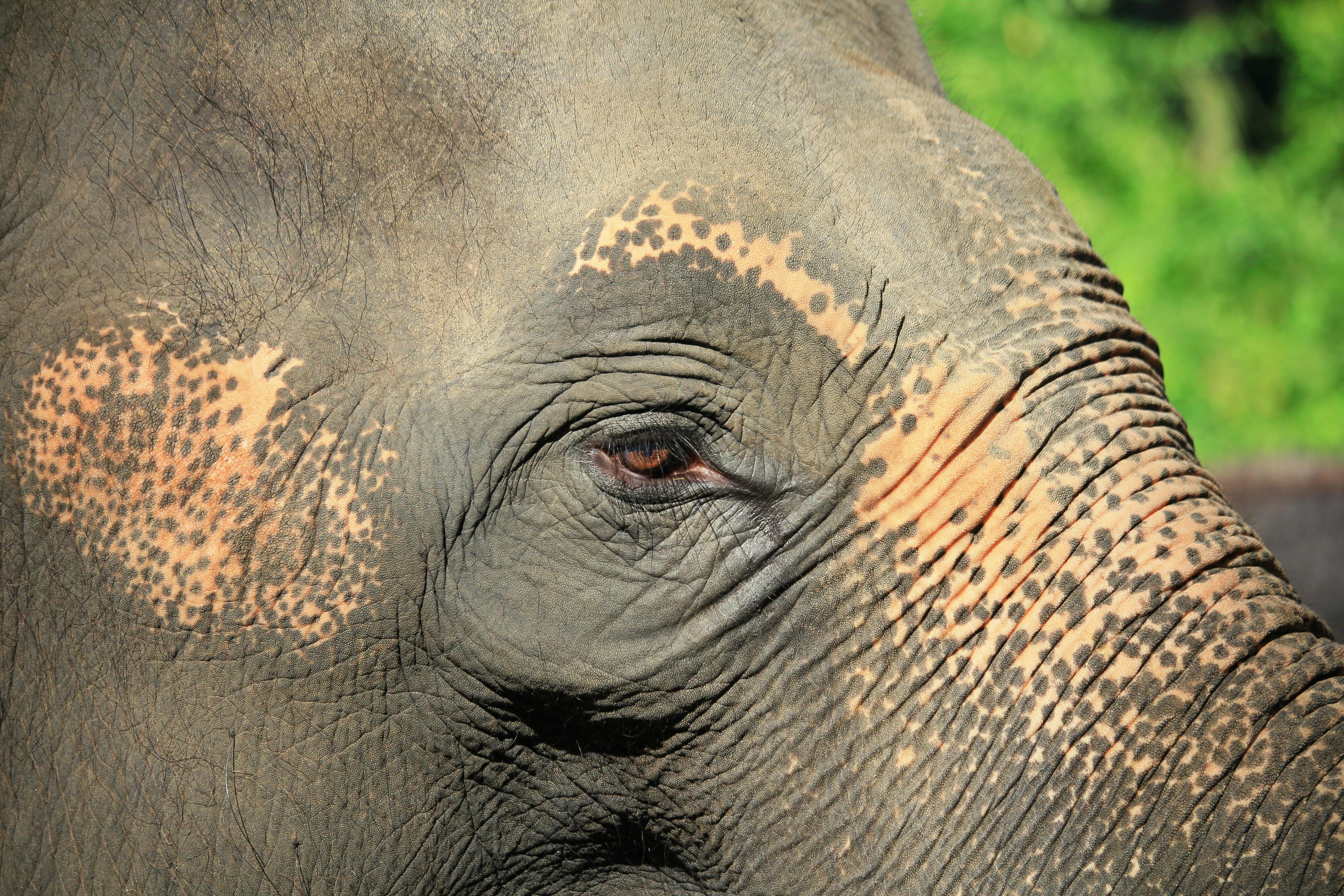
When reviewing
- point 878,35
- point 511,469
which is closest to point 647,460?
point 511,469

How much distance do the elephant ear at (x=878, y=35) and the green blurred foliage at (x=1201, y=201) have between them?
4.81 m

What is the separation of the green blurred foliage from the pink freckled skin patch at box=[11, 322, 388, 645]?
5.84 metres

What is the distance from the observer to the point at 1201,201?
8.05 meters

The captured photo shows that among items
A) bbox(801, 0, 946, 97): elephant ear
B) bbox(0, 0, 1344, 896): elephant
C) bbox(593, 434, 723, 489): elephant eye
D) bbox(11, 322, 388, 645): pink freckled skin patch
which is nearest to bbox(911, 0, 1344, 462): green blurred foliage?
bbox(801, 0, 946, 97): elephant ear

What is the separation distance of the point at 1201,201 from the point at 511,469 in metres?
7.24

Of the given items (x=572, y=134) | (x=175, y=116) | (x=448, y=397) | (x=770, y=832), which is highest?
(x=572, y=134)

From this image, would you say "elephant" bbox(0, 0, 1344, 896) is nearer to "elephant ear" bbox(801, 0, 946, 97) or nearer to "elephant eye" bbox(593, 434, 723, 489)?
"elephant eye" bbox(593, 434, 723, 489)

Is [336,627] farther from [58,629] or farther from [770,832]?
[770,832]

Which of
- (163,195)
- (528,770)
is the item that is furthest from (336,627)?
(163,195)

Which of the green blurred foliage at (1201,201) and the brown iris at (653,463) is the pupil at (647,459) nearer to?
the brown iris at (653,463)

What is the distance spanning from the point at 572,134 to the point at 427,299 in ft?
0.97

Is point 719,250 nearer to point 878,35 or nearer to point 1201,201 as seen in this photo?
point 878,35

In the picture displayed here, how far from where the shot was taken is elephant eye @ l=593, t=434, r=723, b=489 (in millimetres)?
1791

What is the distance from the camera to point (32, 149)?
184 centimetres
